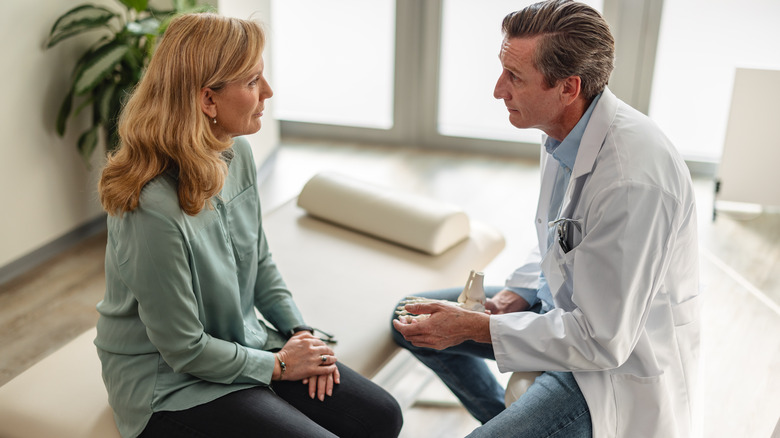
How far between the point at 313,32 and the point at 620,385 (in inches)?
124

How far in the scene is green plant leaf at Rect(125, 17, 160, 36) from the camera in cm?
284

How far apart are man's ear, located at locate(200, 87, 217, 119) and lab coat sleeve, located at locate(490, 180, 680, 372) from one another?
2.29 ft

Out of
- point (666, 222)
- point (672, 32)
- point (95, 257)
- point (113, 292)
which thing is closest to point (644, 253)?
point (666, 222)

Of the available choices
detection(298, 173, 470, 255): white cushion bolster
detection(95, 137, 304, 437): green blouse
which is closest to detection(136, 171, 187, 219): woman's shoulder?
detection(95, 137, 304, 437): green blouse

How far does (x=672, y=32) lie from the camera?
3826 mm

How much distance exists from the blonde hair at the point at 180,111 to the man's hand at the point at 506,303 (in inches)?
30.4

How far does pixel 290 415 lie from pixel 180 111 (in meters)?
0.60

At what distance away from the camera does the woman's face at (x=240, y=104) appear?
147 centimetres

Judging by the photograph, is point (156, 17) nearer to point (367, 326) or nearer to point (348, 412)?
point (367, 326)

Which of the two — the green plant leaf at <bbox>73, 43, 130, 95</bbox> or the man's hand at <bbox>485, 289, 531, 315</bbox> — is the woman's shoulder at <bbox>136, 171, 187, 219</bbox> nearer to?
the man's hand at <bbox>485, 289, 531, 315</bbox>

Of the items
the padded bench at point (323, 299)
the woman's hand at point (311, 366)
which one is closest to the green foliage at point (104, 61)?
the padded bench at point (323, 299)

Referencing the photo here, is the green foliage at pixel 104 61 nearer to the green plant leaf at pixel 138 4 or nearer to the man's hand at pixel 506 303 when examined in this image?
the green plant leaf at pixel 138 4

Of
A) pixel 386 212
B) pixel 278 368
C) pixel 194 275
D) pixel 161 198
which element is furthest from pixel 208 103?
pixel 386 212

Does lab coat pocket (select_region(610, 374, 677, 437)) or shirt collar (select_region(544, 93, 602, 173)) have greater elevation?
shirt collar (select_region(544, 93, 602, 173))
